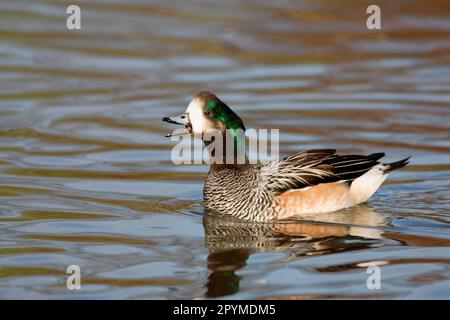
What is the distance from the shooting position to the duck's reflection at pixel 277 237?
25.4ft

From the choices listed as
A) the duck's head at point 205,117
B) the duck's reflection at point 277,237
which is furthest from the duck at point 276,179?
the duck's reflection at point 277,237

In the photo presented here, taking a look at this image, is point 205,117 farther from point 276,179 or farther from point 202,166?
point 202,166

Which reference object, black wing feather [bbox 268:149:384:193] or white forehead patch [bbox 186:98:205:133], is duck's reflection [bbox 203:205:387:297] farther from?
white forehead patch [bbox 186:98:205:133]

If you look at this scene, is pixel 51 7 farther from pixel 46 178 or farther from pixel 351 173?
pixel 351 173

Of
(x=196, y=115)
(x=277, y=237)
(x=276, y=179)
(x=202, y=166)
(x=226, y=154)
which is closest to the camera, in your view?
(x=277, y=237)

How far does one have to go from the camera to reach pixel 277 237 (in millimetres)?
8672

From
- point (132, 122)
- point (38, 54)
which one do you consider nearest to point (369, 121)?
point (132, 122)

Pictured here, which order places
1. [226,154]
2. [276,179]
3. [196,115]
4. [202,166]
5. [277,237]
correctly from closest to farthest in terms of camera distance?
[277,237] < [196,115] < [276,179] < [226,154] < [202,166]

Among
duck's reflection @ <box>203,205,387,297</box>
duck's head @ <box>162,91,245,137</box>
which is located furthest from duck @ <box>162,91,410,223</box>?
duck's reflection @ <box>203,205,387,297</box>

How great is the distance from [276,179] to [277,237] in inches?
36.2

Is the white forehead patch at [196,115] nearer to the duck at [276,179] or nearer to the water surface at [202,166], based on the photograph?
the duck at [276,179]

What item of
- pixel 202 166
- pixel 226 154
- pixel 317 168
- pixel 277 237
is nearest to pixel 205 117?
pixel 226 154

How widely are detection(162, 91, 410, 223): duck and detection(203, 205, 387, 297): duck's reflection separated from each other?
0.11 meters

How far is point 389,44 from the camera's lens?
16.4 metres
